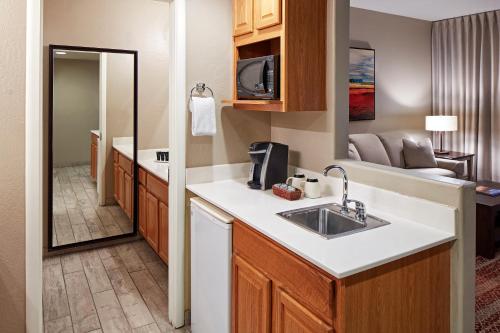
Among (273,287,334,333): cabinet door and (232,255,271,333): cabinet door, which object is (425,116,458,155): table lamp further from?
(273,287,334,333): cabinet door

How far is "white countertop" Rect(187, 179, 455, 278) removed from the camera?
132 cm

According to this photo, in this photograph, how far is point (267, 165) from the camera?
2299 mm

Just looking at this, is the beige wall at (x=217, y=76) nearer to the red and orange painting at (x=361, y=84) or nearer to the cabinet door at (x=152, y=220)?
the cabinet door at (x=152, y=220)

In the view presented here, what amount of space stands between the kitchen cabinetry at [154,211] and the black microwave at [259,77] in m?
1.05

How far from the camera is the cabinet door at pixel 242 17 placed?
88.4 inches

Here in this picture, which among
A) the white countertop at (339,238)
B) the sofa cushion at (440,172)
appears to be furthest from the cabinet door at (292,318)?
the sofa cushion at (440,172)

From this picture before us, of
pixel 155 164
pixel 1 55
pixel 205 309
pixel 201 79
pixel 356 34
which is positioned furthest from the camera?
pixel 356 34

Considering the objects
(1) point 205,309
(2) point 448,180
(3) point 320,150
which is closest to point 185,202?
(1) point 205,309

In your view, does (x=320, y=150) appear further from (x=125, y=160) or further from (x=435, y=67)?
(x=435, y=67)

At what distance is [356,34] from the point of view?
5.17m

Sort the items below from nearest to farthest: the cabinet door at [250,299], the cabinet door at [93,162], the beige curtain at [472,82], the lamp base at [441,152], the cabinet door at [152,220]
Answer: the cabinet door at [250,299]
the cabinet door at [152,220]
the cabinet door at [93,162]
the beige curtain at [472,82]
the lamp base at [441,152]

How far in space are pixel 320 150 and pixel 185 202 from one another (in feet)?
2.90

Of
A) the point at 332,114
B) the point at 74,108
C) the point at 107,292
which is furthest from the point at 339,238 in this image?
the point at 74,108

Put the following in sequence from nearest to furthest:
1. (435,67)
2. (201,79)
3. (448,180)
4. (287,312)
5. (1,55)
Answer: (287,312) < (448,180) < (1,55) < (201,79) < (435,67)
